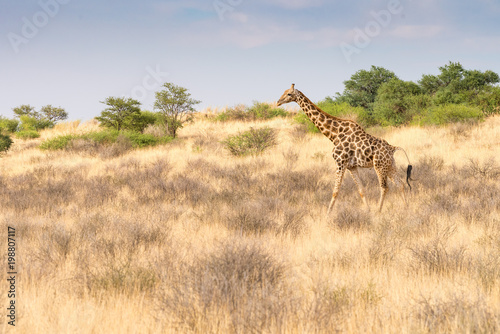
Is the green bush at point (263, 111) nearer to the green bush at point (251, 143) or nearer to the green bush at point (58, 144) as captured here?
the green bush at point (58, 144)

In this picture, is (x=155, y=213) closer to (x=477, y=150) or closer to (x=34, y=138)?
(x=477, y=150)

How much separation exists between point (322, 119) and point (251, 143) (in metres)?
9.30

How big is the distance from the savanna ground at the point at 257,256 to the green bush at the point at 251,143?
533cm

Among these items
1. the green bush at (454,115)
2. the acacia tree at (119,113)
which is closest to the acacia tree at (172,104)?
the acacia tree at (119,113)

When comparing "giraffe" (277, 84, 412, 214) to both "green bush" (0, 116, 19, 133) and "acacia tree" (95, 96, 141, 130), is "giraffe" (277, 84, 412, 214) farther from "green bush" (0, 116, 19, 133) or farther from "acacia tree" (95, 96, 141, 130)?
"green bush" (0, 116, 19, 133)

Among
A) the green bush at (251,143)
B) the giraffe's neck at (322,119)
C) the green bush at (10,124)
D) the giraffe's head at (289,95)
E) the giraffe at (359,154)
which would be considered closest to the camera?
the giraffe at (359,154)

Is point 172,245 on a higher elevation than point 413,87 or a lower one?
lower

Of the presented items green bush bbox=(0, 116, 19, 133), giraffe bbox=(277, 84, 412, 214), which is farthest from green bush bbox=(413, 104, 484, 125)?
green bush bbox=(0, 116, 19, 133)

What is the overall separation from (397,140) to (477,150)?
3785 mm

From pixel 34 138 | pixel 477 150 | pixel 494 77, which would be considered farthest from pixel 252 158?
pixel 494 77

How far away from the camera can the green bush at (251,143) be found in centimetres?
1736

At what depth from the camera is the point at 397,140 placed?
1770 cm

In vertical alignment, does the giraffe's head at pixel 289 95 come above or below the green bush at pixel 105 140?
above

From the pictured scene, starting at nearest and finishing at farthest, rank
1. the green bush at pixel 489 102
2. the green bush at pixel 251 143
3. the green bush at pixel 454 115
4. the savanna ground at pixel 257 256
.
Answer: the savanna ground at pixel 257 256 → the green bush at pixel 251 143 → the green bush at pixel 454 115 → the green bush at pixel 489 102
